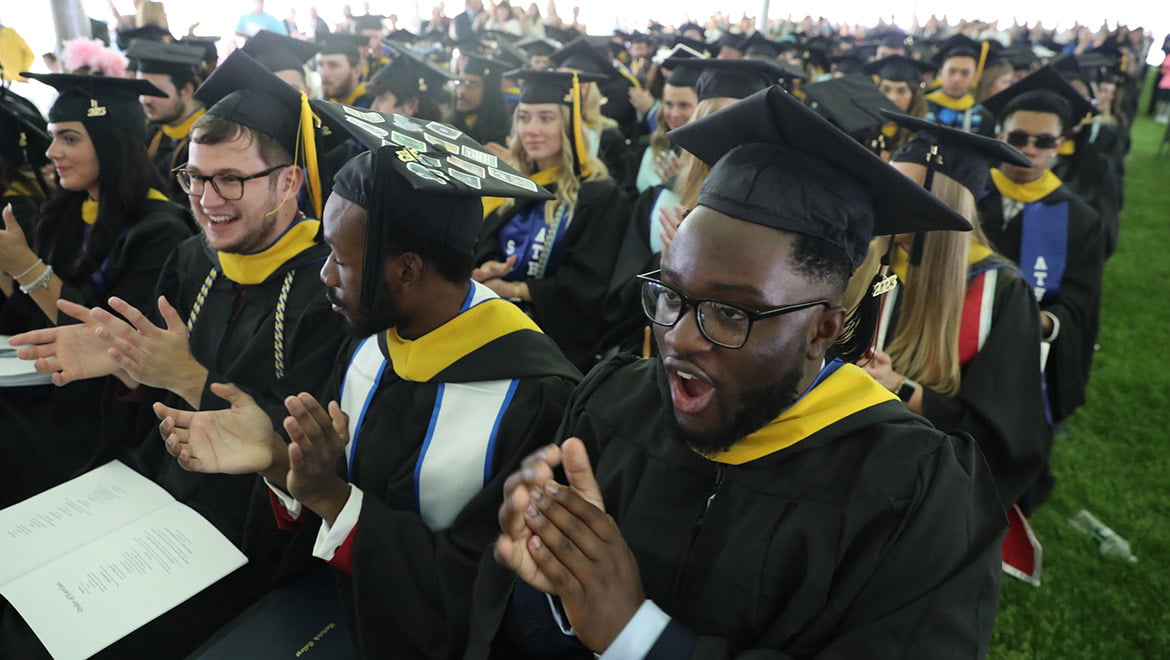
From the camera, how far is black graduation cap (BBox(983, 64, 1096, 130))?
343cm

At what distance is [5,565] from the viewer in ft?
5.62

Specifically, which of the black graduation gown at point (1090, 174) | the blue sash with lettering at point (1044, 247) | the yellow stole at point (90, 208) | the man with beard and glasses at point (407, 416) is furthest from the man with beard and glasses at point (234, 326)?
the black graduation gown at point (1090, 174)

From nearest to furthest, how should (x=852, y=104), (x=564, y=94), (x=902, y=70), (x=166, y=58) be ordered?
(x=852, y=104) < (x=564, y=94) < (x=166, y=58) < (x=902, y=70)

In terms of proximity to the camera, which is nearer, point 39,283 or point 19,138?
point 39,283

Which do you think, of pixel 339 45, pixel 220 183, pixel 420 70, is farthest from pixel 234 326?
pixel 339 45

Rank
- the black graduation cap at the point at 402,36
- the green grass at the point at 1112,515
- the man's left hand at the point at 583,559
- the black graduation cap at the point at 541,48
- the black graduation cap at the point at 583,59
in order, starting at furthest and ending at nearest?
the black graduation cap at the point at 402,36
the black graduation cap at the point at 541,48
the black graduation cap at the point at 583,59
the green grass at the point at 1112,515
the man's left hand at the point at 583,559

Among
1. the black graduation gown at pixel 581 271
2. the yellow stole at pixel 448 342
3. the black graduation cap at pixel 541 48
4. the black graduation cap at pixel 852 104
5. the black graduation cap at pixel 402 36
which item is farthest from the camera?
the black graduation cap at pixel 402 36

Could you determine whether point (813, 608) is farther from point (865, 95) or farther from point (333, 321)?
point (865, 95)

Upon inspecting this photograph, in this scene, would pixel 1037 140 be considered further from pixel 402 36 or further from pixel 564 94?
pixel 402 36

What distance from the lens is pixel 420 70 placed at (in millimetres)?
5078

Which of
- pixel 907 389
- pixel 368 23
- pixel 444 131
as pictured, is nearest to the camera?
pixel 444 131

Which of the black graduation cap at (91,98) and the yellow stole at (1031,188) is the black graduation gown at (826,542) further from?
the black graduation cap at (91,98)

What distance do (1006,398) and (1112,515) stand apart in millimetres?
1786

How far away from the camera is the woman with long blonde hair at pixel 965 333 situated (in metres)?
2.24
